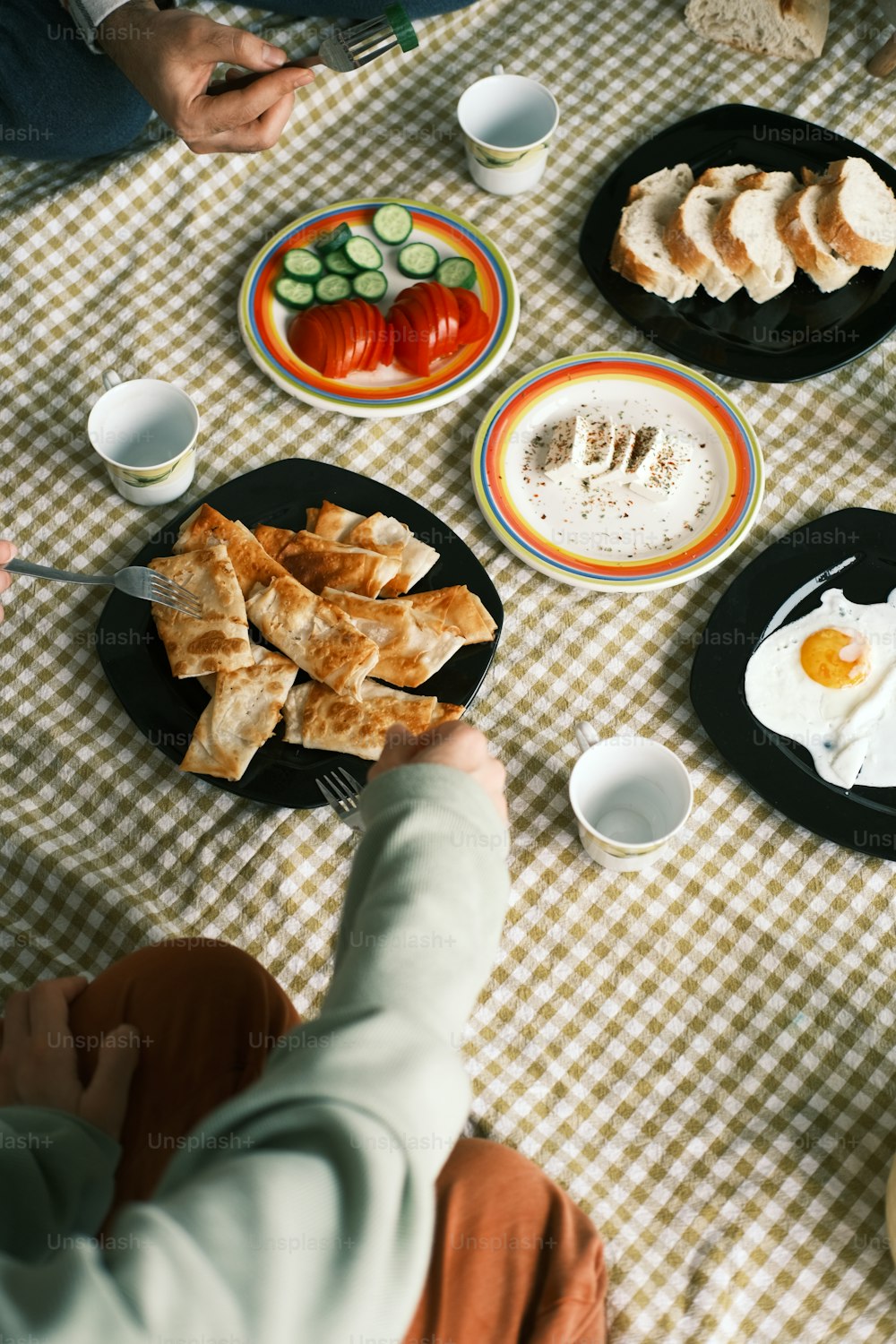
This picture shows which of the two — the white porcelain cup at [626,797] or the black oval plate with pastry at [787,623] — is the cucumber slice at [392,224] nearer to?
the black oval plate with pastry at [787,623]

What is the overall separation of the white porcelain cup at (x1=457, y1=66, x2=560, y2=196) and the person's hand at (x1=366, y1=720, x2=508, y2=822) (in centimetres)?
168

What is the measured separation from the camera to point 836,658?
2.00 meters

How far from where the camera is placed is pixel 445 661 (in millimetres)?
2027

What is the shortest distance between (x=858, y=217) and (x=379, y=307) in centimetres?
104

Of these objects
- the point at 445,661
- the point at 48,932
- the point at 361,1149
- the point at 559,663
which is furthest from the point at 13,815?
the point at 361,1149

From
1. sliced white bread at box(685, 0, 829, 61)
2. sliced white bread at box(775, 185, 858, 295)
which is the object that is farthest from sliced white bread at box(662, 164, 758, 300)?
sliced white bread at box(685, 0, 829, 61)

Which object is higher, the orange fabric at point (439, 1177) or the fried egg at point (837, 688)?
the orange fabric at point (439, 1177)

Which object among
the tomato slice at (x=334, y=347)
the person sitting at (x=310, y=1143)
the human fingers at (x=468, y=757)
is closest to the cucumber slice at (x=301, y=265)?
the tomato slice at (x=334, y=347)

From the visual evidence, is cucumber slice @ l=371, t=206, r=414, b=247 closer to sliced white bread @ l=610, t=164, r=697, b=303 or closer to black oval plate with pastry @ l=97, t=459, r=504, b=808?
sliced white bread @ l=610, t=164, r=697, b=303

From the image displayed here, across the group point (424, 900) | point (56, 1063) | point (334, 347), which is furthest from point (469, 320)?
point (56, 1063)

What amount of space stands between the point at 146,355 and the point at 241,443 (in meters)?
0.34

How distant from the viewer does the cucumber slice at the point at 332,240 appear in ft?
8.28

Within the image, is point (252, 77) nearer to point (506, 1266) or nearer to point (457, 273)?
point (457, 273)

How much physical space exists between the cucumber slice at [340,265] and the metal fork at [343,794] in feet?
3.89
